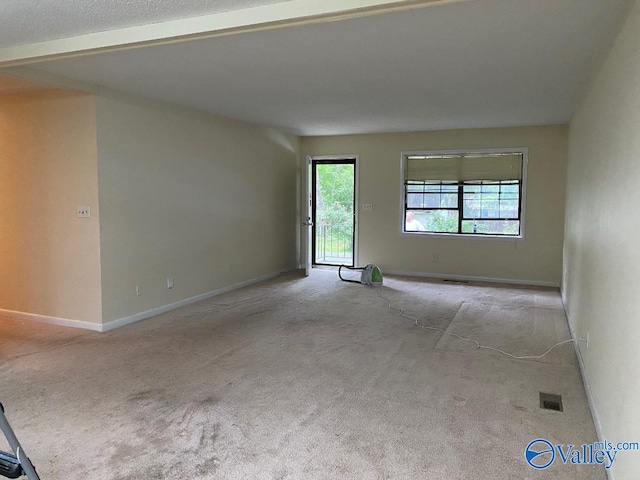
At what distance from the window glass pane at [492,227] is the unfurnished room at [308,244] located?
0.10 feet

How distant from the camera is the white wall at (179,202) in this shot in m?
4.52

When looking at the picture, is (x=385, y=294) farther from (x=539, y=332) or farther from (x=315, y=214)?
(x=315, y=214)

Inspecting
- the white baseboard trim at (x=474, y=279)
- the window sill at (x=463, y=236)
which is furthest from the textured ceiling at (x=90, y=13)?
the white baseboard trim at (x=474, y=279)

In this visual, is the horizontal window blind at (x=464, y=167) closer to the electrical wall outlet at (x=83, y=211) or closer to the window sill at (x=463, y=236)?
the window sill at (x=463, y=236)

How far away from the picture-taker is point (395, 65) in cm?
348

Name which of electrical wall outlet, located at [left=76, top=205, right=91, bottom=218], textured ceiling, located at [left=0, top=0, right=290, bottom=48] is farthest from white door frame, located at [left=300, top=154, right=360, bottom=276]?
textured ceiling, located at [left=0, top=0, right=290, bottom=48]

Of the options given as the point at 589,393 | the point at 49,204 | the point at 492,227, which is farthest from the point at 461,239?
the point at 49,204

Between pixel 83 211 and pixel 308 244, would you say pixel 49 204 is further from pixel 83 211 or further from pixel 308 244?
pixel 308 244

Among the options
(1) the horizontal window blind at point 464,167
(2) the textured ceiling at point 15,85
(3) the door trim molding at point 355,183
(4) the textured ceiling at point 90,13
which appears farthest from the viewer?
(3) the door trim molding at point 355,183

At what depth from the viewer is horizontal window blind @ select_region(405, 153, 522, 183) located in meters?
7.00

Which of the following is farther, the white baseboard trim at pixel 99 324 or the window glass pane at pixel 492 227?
the window glass pane at pixel 492 227

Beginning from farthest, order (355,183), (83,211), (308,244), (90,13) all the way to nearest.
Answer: (355,183) → (308,244) → (83,211) → (90,13)

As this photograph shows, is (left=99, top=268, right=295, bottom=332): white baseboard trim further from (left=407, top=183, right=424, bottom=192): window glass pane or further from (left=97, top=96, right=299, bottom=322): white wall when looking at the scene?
(left=407, top=183, right=424, bottom=192): window glass pane

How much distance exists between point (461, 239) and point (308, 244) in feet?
8.14
